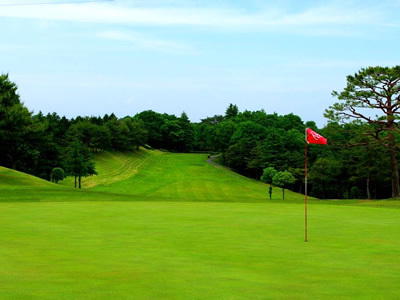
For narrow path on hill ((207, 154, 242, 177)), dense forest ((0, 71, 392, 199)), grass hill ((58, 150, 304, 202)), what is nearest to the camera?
dense forest ((0, 71, 392, 199))

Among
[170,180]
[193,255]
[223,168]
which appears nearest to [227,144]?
[223,168]

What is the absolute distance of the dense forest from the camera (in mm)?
49781

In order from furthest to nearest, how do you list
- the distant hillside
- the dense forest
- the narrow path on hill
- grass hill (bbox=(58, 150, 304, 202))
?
the narrow path on hill, grass hill (bbox=(58, 150, 304, 202)), the dense forest, the distant hillside

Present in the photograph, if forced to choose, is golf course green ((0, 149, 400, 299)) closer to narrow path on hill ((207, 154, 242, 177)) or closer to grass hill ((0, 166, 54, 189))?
grass hill ((0, 166, 54, 189))

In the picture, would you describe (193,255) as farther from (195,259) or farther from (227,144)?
(227,144)

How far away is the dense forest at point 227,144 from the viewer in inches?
1960

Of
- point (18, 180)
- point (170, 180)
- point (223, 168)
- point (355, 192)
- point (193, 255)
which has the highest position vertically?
point (223, 168)

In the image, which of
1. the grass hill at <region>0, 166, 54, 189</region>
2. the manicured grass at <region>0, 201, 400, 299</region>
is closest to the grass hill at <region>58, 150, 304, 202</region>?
the grass hill at <region>0, 166, 54, 189</region>

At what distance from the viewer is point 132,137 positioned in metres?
138

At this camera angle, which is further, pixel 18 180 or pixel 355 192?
pixel 355 192

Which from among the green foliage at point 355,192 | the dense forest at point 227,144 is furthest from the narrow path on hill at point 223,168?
the green foliage at point 355,192

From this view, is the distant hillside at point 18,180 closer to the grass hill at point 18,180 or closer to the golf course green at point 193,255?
the grass hill at point 18,180

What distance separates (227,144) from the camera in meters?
131

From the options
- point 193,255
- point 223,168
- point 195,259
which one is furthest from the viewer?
point 223,168
